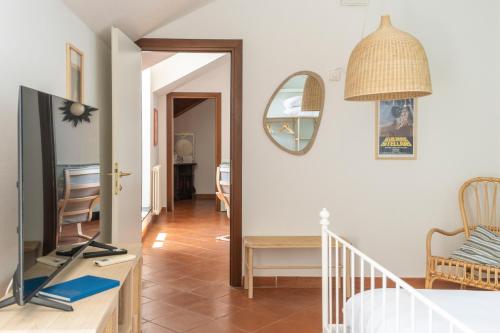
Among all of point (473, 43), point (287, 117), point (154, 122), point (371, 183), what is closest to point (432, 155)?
point (371, 183)

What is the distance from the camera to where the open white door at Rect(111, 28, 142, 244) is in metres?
3.53

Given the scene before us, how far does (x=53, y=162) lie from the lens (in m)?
1.88

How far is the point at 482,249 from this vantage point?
3711 mm

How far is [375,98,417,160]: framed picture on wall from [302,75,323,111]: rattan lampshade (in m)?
0.51

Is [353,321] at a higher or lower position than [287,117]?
lower

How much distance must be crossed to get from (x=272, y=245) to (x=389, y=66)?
1.79m

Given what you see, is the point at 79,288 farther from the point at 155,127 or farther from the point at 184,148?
the point at 184,148

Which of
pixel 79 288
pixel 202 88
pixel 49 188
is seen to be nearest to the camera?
pixel 49 188

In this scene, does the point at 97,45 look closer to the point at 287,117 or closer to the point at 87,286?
the point at 287,117

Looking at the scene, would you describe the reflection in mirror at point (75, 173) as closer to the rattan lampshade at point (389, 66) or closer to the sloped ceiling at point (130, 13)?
the sloped ceiling at point (130, 13)

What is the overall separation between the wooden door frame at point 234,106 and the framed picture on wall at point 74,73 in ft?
3.39

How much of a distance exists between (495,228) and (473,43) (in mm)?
1550

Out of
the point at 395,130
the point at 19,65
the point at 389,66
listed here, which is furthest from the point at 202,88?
the point at 19,65

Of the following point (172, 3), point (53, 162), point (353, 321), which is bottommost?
point (353, 321)
